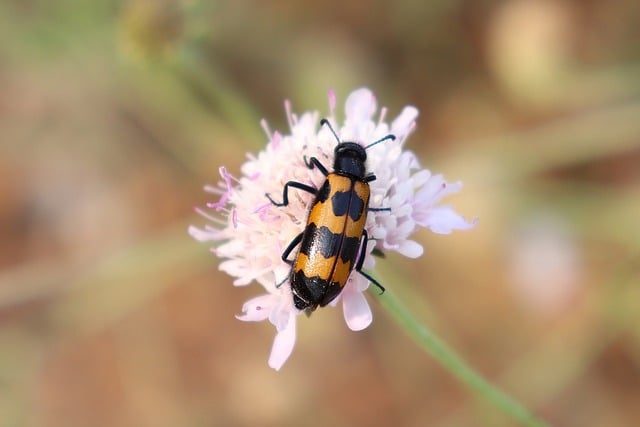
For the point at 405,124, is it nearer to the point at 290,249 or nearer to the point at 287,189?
the point at 287,189

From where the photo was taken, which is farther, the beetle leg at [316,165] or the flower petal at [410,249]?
the beetle leg at [316,165]

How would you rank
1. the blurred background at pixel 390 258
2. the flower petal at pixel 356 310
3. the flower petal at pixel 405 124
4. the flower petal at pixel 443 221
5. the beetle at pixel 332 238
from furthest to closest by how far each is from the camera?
the blurred background at pixel 390 258 < the flower petal at pixel 405 124 < the flower petal at pixel 443 221 < the flower petal at pixel 356 310 < the beetle at pixel 332 238

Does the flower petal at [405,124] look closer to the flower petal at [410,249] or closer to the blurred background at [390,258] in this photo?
the flower petal at [410,249]

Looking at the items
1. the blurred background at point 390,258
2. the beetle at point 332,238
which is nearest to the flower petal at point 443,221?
the beetle at point 332,238

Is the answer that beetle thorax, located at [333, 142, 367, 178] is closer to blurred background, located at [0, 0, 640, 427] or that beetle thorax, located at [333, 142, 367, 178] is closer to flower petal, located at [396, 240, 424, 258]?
flower petal, located at [396, 240, 424, 258]

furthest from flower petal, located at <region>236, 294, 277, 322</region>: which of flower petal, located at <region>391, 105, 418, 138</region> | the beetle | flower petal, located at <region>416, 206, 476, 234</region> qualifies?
flower petal, located at <region>391, 105, 418, 138</region>

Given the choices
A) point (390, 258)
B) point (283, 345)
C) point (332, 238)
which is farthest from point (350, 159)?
point (390, 258)
